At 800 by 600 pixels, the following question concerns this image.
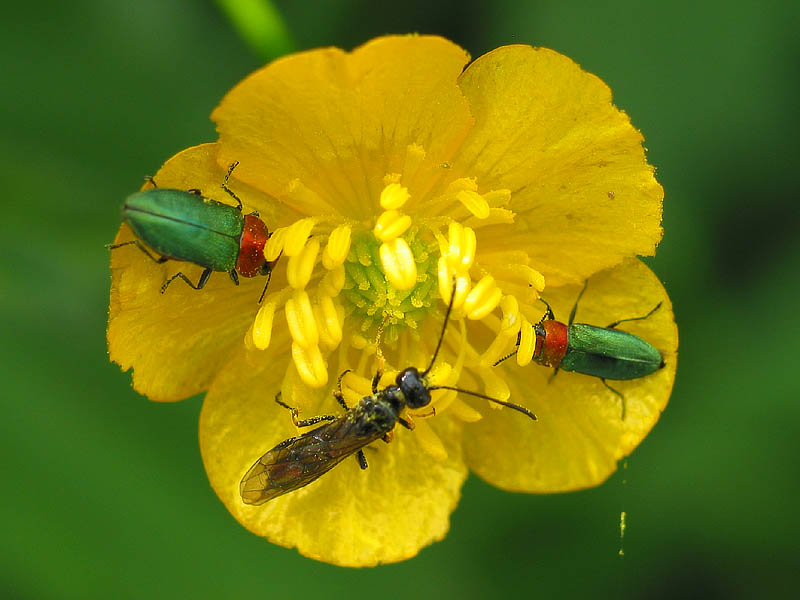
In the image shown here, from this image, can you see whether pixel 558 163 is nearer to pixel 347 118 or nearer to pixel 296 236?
pixel 347 118

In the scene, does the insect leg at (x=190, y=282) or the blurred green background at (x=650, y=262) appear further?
the blurred green background at (x=650, y=262)

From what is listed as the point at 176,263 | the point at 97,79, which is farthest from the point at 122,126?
the point at 176,263

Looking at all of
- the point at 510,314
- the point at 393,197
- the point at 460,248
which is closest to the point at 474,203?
the point at 460,248

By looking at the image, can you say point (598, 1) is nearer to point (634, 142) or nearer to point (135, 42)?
point (634, 142)

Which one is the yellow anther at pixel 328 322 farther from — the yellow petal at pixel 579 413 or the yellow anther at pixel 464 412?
the yellow petal at pixel 579 413

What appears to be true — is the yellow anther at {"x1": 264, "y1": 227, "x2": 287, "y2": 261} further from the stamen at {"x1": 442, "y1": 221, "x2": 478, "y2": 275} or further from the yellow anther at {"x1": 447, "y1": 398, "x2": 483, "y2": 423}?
the yellow anther at {"x1": 447, "y1": 398, "x2": 483, "y2": 423}

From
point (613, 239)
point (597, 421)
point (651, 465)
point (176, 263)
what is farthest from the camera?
point (651, 465)

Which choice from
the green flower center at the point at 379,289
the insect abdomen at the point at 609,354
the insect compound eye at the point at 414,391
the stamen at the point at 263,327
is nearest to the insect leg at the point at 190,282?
the stamen at the point at 263,327
